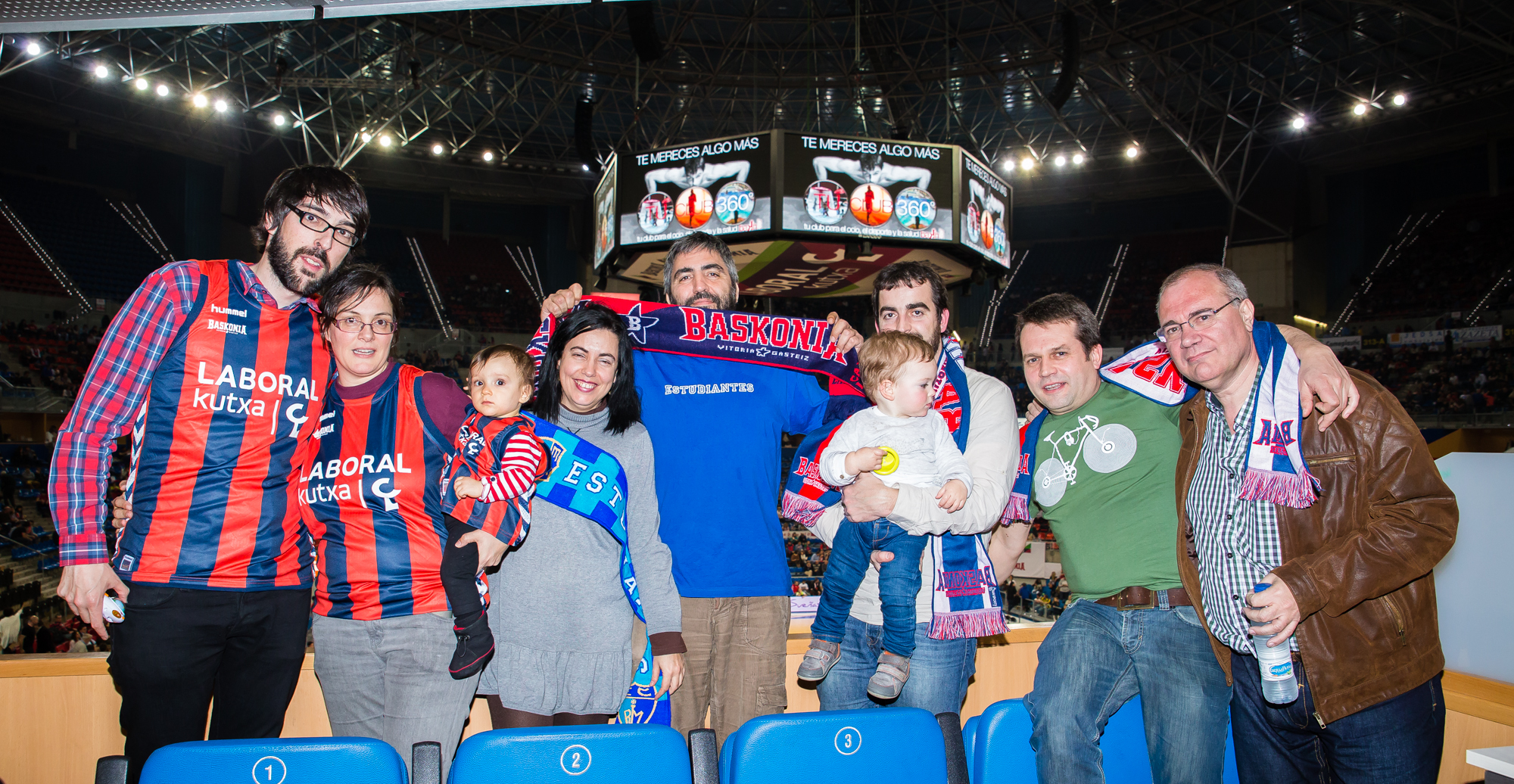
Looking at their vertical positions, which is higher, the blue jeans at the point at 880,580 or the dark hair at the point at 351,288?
the dark hair at the point at 351,288

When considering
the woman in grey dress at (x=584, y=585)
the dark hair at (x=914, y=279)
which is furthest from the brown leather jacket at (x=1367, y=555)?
the woman in grey dress at (x=584, y=585)

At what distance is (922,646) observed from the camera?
8.29ft

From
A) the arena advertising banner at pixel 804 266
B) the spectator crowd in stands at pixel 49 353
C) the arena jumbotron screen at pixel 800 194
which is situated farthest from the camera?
the spectator crowd in stands at pixel 49 353

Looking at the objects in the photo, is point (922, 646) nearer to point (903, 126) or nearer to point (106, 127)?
point (903, 126)

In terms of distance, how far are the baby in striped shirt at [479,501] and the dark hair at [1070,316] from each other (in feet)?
→ 5.57

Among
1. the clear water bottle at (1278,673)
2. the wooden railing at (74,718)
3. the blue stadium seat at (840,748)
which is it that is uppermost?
the clear water bottle at (1278,673)

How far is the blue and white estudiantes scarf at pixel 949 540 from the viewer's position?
8.26 feet

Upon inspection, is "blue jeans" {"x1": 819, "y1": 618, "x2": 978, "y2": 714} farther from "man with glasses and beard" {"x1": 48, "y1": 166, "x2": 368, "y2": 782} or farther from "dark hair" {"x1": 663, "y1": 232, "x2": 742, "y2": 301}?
"man with glasses and beard" {"x1": 48, "y1": 166, "x2": 368, "y2": 782}

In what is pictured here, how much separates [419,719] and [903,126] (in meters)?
18.4

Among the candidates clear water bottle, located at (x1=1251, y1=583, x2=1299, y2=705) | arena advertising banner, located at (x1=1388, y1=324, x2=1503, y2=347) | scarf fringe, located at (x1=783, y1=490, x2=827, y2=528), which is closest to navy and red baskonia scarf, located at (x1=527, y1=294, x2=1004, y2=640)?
scarf fringe, located at (x1=783, y1=490, x2=827, y2=528)

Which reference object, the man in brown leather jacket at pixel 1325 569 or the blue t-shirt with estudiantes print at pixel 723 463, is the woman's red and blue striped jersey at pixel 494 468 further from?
the man in brown leather jacket at pixel 1325 569

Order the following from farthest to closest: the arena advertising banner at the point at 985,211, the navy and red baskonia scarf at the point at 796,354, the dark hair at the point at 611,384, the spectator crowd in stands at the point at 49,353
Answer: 1. the spectator crowd in stands at the point at 49,353
2. the arena advertising banner at the point at 985,211
3. the navy and red baskonia scarf at the point at 796,354
4. the dark hair at the point at 611,384

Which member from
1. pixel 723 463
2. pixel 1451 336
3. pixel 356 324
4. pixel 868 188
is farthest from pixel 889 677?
pixel 1451 336

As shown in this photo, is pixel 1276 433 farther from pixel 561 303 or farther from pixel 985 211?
pixel 985 211
